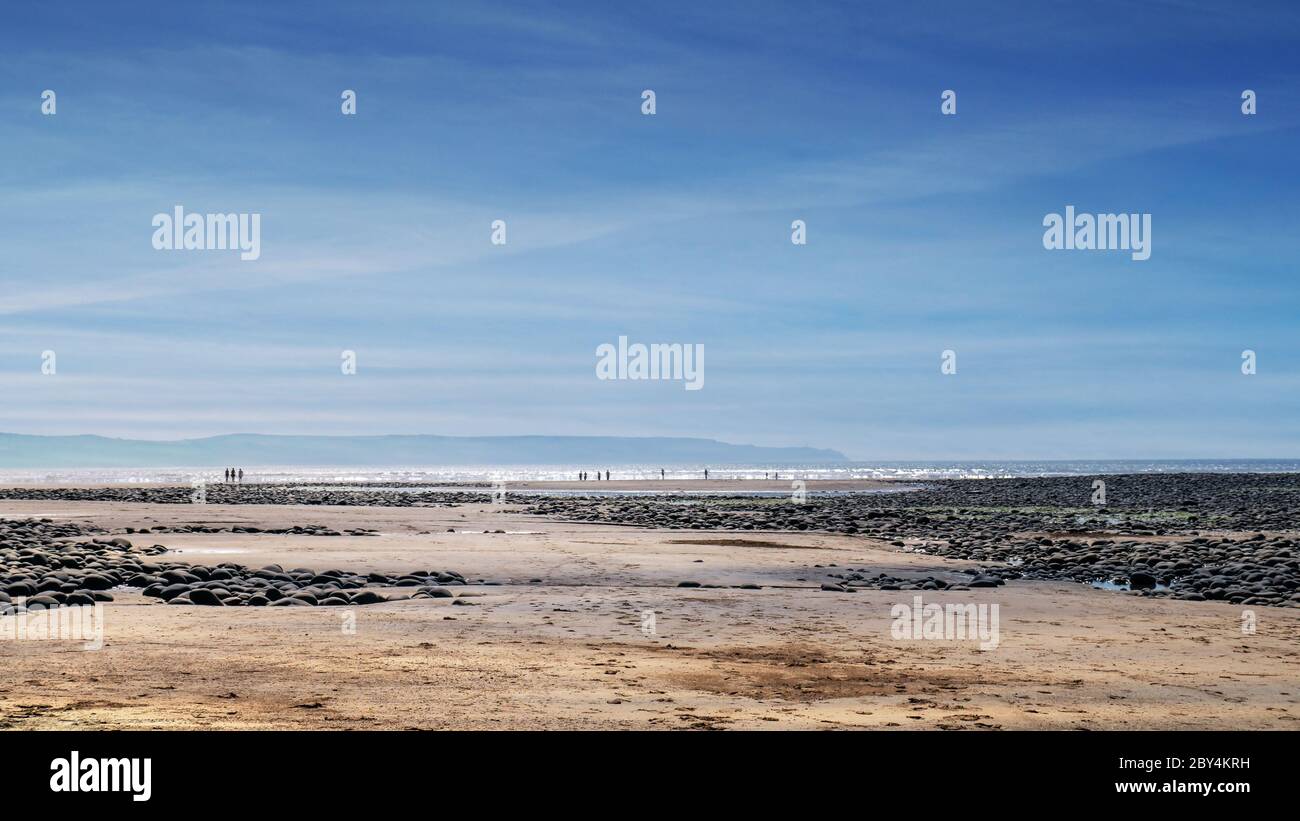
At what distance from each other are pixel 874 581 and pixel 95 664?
1302 centimetres

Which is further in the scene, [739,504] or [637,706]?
[739,504]

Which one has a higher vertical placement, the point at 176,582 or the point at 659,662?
the point at 176,582

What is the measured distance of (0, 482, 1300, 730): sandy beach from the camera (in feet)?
28.2

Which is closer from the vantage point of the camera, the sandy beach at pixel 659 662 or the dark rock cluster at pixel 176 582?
the sandy beach at pixel 659 662

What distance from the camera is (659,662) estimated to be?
11.1 meters

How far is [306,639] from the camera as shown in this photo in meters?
12.2

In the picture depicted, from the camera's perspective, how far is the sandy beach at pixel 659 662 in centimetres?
861

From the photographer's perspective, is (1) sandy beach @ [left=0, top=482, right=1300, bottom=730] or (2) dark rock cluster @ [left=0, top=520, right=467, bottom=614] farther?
(2) dark rock cluster @ [left=0, top=520, right=467, bottom=614]

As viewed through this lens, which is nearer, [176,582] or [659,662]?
[659,662]
